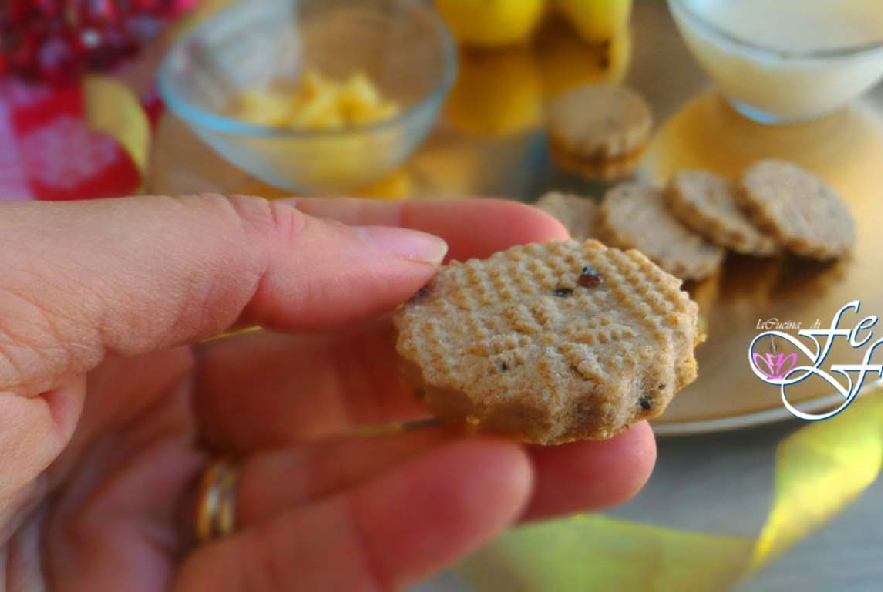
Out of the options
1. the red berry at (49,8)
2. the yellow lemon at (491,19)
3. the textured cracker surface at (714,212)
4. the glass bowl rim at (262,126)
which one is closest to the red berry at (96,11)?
the red berry at (49,8)

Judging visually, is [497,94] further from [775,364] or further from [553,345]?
[553,345]

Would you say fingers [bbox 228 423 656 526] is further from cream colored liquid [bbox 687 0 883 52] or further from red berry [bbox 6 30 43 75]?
Answer: red berry [bbox 6 30 43 75]

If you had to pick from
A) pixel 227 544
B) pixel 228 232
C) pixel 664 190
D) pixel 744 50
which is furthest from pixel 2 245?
pixel 744 50

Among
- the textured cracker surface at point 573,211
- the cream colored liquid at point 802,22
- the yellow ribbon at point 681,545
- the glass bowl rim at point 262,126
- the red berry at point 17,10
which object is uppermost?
the cream colored liquid at point 802,22

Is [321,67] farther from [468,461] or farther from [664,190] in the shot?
[468,461]

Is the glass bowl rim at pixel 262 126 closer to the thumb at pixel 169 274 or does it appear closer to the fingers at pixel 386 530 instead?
Result: the thumb at pixel 169 274

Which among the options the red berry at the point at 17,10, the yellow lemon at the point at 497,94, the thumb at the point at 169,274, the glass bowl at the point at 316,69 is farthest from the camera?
the red berry at the point at 17,10

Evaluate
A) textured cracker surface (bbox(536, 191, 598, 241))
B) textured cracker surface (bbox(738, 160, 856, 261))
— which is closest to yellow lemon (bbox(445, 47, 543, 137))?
textured cracker surface (bbox(536, 191, 598, 241))
